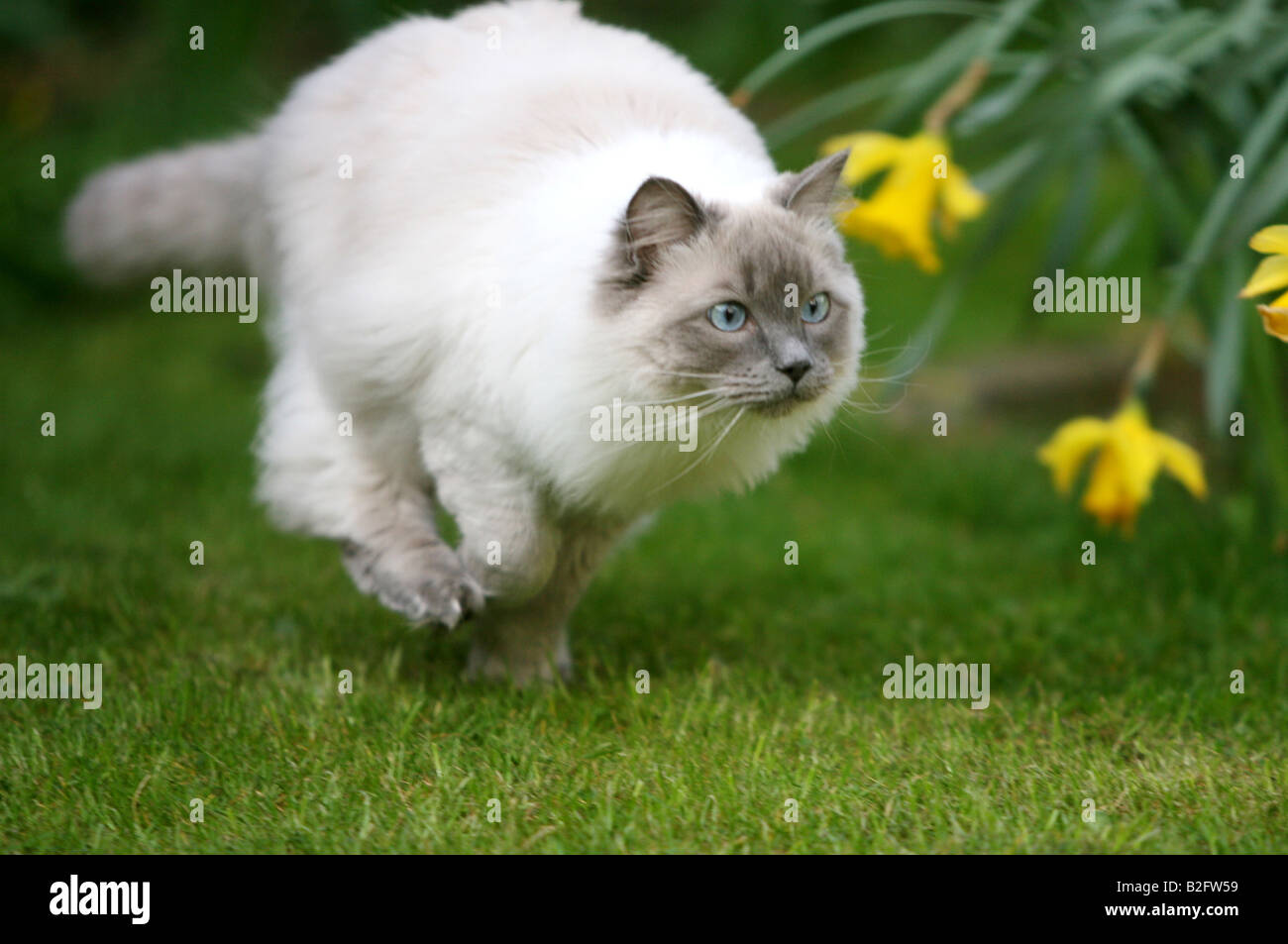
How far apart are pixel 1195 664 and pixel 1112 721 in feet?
1.76

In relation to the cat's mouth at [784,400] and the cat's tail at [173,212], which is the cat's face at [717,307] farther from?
the cat's tail at [173,212]

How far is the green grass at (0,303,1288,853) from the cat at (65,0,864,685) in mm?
344

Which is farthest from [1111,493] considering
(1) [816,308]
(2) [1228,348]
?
(1) [816,308]

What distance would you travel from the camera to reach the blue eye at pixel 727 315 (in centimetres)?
287

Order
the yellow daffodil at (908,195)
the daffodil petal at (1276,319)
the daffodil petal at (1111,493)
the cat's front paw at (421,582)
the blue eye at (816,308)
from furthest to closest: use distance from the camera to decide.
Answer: the daffodil petal at (1111,493) → the yellow daffodil at (908,195) → the cat's front paw at (421,582) → the blue eye at (816,308) → the daffodil petal at (1276,319)

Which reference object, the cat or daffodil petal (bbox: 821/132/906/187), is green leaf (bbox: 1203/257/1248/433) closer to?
daffodil petal (bbox: 821/132/906/187)

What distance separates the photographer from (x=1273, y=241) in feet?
9.34

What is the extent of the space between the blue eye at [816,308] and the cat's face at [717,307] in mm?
31

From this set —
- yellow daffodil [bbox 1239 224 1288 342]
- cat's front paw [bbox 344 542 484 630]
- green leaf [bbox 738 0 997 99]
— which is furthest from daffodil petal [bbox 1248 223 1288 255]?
cat's front paw [bbox 344 542 484 630]

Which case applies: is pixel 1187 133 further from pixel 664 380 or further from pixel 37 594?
pixel 37 594

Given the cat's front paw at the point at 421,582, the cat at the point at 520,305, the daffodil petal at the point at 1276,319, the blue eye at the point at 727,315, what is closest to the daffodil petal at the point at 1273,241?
the daffodil petal at the point at 1276,319

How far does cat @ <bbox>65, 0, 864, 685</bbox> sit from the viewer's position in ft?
9.46

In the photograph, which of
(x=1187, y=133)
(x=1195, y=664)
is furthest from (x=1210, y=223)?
(x=1195, y=664)

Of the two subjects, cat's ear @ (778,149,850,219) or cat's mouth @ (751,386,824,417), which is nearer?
cat's mouth @ (751,386,824,417)
